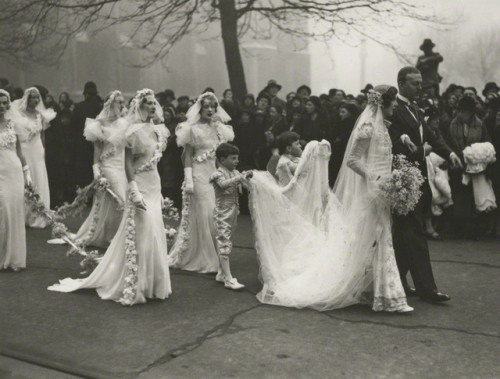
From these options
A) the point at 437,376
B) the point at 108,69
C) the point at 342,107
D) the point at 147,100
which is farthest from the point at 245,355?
the point at 108,69

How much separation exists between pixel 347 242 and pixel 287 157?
6.02ft

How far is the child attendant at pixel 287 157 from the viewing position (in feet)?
27.5

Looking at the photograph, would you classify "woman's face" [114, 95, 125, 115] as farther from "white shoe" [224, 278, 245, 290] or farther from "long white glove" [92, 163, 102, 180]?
"white shoe" [224, 278, 245, 290]

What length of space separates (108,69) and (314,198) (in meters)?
23.9

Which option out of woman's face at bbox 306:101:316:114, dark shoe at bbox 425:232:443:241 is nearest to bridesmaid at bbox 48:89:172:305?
dark shoe at bbox 425:232:443:241

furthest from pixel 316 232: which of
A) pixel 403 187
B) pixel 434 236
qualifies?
pixel 434 236

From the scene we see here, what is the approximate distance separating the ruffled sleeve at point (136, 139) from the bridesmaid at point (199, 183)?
117cm

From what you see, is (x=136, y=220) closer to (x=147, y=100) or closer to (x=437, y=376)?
(x=147, y=100)

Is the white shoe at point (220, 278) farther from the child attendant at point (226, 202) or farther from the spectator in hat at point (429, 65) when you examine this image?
the spectator in hat at point (429, 65)

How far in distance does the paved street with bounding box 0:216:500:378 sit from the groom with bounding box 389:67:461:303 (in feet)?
0.74

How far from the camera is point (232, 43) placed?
19344 millimetres

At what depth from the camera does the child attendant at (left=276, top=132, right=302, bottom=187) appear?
27.5ft

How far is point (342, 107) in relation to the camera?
12.1 m

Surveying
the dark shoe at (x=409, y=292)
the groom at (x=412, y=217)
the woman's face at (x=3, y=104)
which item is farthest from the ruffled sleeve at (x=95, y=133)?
the dark shoe at (x=409, y=292)
